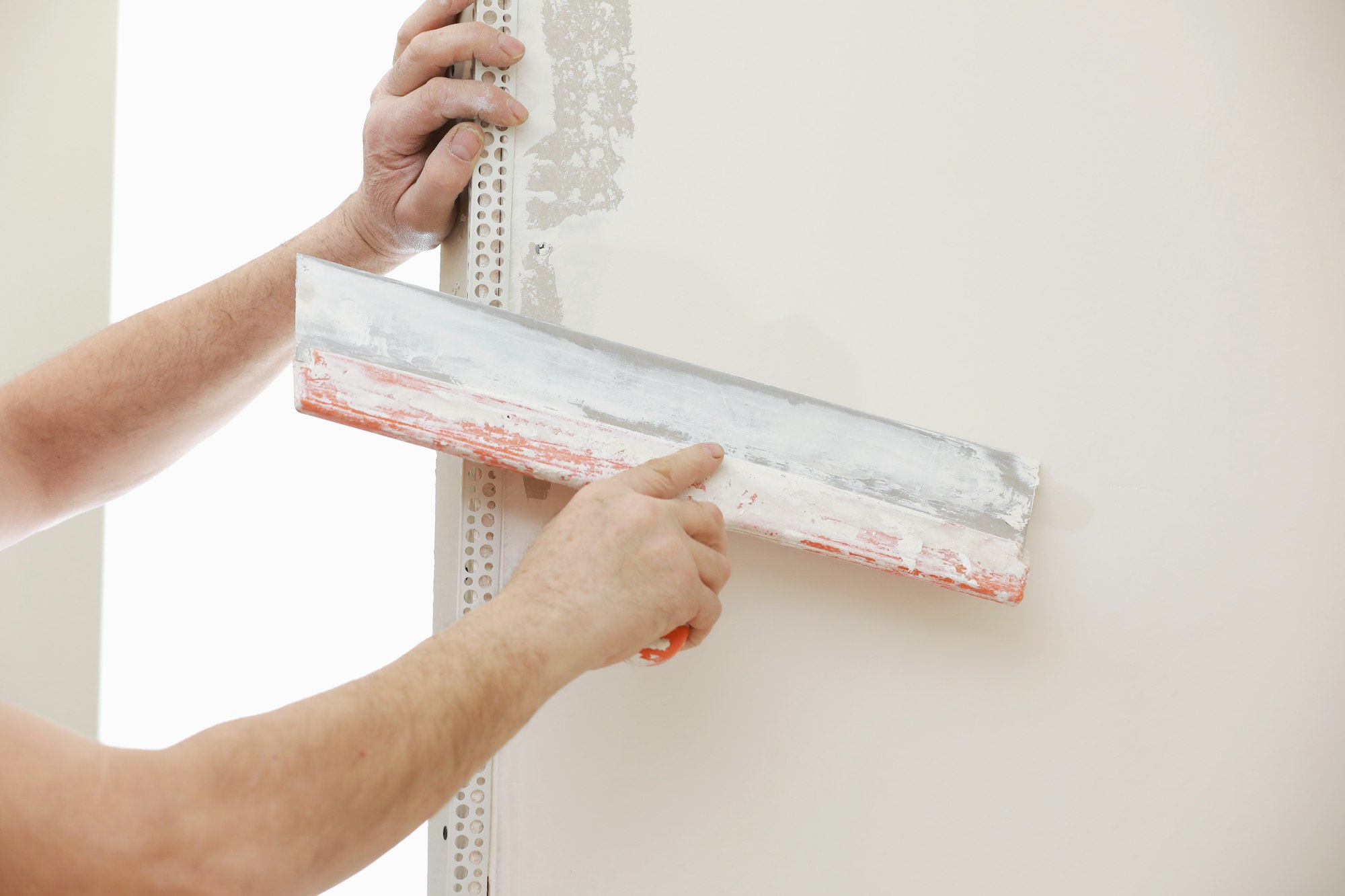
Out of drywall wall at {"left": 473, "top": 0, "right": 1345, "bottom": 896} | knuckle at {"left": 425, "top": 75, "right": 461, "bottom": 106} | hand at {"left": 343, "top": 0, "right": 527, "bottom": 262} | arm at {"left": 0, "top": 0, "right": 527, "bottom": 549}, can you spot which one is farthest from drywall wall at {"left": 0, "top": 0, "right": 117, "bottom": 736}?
drywall wall at {"left": 473, "top": 0, "right": 1345, "bottom": 896}

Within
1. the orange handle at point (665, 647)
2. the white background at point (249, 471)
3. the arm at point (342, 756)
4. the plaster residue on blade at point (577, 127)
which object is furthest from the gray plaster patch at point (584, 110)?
the white background at point (249, 471)

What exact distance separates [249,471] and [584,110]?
4.68 feet

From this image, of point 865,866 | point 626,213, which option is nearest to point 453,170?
point 626,213

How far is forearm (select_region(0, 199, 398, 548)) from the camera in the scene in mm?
1060

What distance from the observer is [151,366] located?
108 centimetres

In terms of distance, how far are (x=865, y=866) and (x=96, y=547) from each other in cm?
189

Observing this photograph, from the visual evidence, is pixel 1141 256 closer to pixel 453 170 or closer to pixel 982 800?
pixel 982 800

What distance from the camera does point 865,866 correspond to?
962mm

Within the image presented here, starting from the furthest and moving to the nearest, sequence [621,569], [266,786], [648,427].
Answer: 1. [648,427]
2. [621,569]
3. [266,786]

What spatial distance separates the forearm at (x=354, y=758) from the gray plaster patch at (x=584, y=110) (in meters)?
0.50

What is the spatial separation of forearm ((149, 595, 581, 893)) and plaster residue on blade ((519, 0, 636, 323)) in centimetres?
43

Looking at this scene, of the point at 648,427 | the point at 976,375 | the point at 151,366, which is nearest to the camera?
the point at 648,427

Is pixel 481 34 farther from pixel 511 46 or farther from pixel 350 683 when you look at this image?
pixel 350 683

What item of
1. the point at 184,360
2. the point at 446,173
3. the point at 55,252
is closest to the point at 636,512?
the point at 446,173
